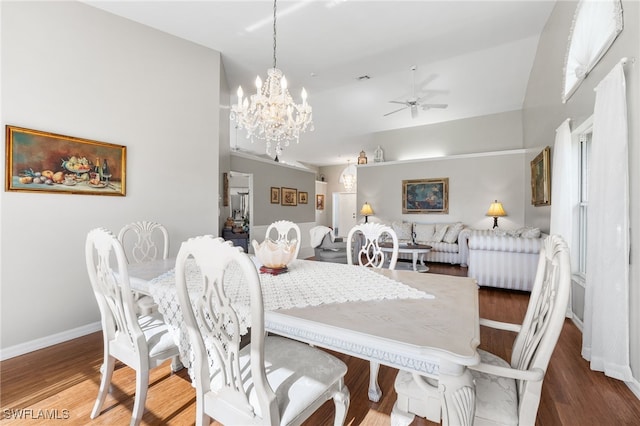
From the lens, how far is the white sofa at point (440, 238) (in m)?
5.98

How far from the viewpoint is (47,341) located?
245cm

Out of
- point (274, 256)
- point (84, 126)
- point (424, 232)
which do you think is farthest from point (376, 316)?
point (424, 232)

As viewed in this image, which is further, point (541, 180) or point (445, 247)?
point (445, 247)

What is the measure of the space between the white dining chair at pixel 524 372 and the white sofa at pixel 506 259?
3284 millimetres

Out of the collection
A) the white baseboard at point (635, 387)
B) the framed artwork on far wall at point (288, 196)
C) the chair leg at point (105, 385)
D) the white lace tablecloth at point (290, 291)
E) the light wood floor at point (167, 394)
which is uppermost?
the framed artwork on far wall at point (288, 196)

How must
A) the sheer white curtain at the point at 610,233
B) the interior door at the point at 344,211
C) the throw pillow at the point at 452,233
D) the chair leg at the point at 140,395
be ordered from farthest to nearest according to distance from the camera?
the interior door at the point at 344,211 → the throw pillow at the point at 452,233 → the sheer white curtain at the point at 610,233 → the chair leg at the point at 140,395

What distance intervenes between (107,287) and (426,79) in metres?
5.64

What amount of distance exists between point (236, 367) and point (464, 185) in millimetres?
6900

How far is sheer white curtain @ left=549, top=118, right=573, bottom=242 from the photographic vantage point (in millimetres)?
3004

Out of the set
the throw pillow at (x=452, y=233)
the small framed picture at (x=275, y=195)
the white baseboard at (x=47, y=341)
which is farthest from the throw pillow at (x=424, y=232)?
the white baseboard at (x=47, y=341)

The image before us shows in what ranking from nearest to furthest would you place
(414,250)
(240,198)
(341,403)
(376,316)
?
(376,316), (341,403), (414,250), (240,198)

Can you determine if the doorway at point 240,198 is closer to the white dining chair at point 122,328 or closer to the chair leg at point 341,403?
the white dining chair at point 122,328

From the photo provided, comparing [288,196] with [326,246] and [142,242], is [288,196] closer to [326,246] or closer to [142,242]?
[326,246]

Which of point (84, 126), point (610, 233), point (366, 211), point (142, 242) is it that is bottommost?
point (142, 242)
